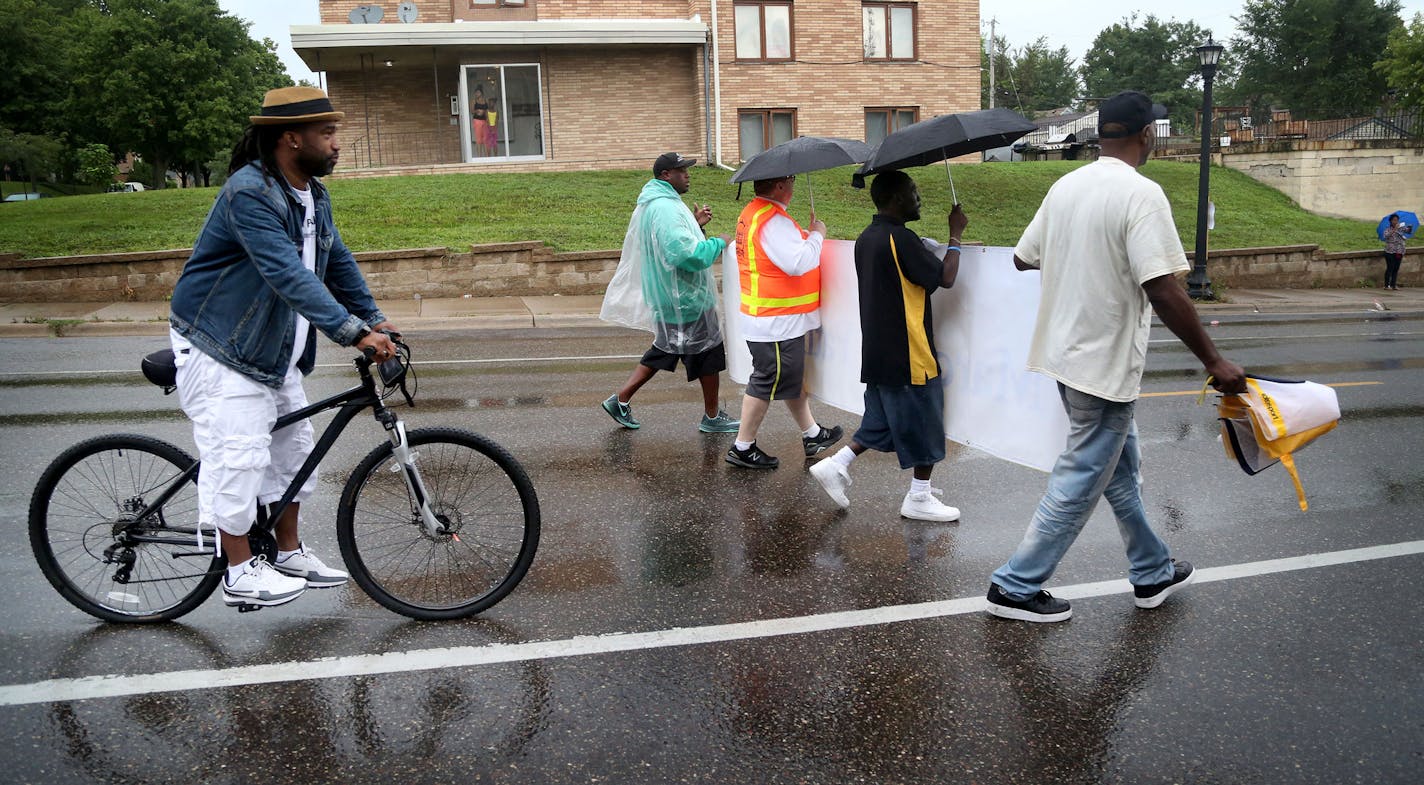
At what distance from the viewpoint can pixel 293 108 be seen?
3945mm

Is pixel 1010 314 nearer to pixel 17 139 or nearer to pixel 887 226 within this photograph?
pixel 887 226

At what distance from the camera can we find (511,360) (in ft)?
37.2

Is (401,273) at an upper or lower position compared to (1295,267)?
upper

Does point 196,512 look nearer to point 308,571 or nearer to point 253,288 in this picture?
point 308,571

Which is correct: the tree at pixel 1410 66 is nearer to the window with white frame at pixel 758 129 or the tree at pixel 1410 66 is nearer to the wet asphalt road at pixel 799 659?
the window with white frame at pixel 758 129

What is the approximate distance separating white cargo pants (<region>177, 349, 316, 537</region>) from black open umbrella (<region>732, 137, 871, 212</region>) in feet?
9.76

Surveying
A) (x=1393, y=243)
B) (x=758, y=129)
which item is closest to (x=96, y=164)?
(x=758, y=129)

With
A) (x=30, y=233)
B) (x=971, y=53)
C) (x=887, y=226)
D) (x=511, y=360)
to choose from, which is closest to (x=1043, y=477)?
(x=887, y=226)

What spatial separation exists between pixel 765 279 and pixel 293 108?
10.3 ft

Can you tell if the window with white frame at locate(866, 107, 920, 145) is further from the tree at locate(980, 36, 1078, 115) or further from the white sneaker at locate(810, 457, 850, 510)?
the tree at locate(980, 36, 1078, 115)

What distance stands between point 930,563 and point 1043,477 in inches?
70.4

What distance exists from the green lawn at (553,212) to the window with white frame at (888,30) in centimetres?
405

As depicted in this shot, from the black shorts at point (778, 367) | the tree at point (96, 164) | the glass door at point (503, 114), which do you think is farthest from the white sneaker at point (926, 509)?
the tree at point (96, 164)

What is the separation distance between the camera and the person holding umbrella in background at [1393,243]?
2117 centimetres
